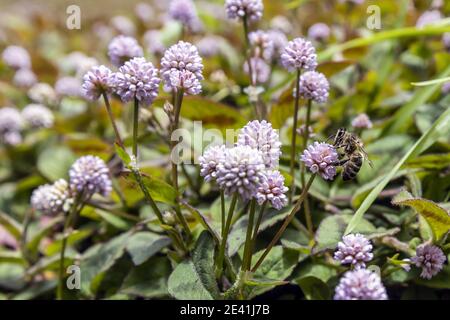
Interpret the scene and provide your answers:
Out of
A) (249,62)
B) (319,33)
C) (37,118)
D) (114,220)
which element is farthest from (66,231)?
(319,33)

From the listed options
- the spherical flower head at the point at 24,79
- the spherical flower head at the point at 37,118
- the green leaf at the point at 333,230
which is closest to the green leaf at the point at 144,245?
the green leaf at the point at 333,230

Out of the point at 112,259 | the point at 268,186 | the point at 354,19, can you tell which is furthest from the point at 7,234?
the point at 354,19

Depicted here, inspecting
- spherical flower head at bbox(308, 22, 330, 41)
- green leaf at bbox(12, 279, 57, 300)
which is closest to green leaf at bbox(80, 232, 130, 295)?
green leaf at bbox(12, 279, 57, 300)

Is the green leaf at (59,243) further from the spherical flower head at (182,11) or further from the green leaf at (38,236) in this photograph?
the spherical flower head at (182,11)

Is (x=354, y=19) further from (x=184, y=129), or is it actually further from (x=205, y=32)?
(x=184, y=129)

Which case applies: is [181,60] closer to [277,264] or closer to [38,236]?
[277,264]

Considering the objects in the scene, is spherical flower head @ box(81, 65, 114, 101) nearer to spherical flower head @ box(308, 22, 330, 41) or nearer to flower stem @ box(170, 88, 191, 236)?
flower stem @ box(170, 88, 191, 236)
